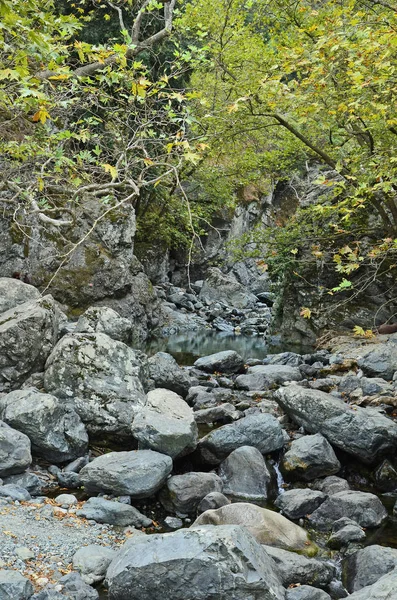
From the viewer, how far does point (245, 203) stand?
36625 mm

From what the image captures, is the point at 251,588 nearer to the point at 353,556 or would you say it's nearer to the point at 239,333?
the point at 353,556

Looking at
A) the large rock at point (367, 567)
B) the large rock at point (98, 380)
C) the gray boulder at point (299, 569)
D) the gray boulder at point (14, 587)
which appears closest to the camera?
the gray boulder at point (14, 587)

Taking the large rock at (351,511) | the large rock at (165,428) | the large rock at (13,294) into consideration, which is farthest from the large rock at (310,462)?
the large rock at (13,294)

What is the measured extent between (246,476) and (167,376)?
402 cm

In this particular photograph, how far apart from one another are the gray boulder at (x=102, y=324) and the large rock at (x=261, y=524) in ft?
16.1

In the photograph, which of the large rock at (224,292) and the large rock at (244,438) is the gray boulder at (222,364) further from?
the large rock at (224,292)

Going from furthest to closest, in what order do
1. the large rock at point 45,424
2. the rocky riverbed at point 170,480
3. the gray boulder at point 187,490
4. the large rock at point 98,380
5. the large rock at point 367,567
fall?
the large rock at point 98,380, the large rock at point 45,424, the gray boulder at point 187,490, the large rock at point 367,567, the rocky riverbed at point 170,480

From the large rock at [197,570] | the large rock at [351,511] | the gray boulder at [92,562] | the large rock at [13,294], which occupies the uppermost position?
the large rock at [197,570]

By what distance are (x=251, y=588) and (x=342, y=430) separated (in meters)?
4.26

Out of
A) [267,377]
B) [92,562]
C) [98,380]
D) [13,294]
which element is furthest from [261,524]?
[13,294]

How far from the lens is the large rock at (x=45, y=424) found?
272 inches

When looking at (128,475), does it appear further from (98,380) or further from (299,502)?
(98,380)

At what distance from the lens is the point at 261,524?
Answer: 17.6 ft

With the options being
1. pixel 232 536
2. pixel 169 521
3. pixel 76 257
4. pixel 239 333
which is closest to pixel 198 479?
pixel 169 521
